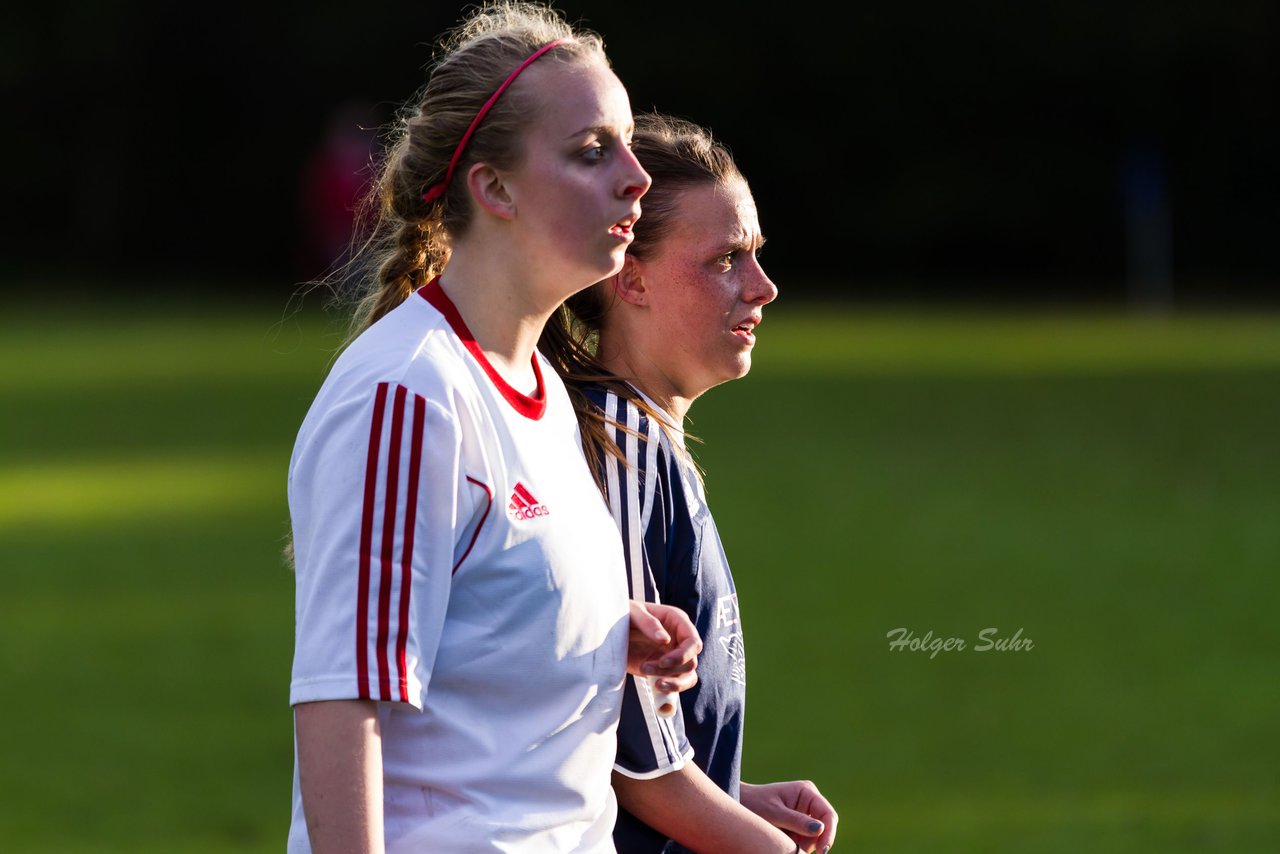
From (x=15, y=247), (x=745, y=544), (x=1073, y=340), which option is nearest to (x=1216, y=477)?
(x=745, y=544)

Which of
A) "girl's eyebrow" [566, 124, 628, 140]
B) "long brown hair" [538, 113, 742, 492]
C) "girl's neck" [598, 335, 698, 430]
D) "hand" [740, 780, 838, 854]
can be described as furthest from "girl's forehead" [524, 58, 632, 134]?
"hand" [740, 780, 838, 854]

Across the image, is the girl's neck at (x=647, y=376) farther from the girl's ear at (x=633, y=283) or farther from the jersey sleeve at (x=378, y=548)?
the jersey sleeve at (x=378, y=548)

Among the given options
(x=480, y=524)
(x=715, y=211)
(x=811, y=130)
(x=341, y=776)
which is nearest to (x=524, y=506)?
(x=480, y=524)

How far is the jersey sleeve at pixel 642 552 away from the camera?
2654 mm

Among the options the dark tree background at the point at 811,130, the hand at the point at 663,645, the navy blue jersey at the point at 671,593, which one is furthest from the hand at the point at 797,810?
the dark tree background at the point at 811,130

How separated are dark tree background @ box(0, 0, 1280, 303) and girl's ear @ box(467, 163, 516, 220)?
102 feet

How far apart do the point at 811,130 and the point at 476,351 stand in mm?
36209

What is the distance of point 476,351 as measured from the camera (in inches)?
97.3

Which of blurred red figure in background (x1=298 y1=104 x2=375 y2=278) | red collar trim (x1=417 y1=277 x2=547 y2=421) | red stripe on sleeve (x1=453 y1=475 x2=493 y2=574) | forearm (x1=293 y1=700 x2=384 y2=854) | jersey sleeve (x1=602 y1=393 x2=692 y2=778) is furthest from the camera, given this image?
blurred red figure in background (x1=298 y1=104 x2=375 y2=278)

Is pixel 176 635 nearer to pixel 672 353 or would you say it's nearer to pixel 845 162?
pixel 672 353

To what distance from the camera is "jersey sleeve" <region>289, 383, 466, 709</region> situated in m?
2.27

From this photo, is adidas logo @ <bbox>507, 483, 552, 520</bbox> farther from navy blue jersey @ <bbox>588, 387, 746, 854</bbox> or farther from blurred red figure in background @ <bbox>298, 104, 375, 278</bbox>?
A: blurred red figure in background @ <bbox>298, 104, 375, 278</bbox>

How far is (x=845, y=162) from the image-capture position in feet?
124

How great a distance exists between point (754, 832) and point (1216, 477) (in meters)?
11.4
